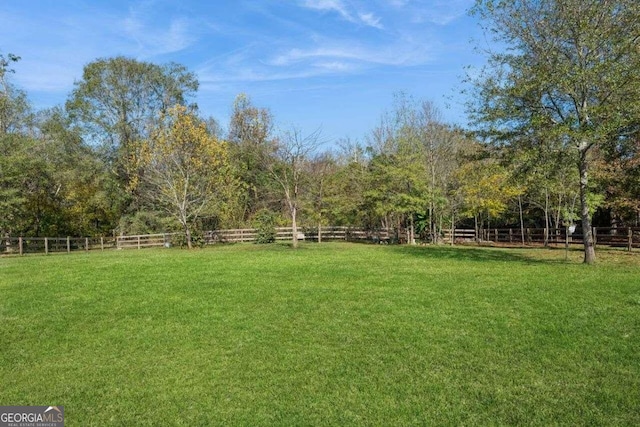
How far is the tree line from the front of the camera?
13.0 m

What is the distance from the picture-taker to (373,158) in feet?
103

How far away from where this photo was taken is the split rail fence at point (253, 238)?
1042 inches

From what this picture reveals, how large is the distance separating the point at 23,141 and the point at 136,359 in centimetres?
2996

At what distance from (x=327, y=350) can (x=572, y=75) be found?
1108 centimetres

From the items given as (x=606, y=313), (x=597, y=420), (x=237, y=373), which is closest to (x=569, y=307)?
(x=606, y=313)

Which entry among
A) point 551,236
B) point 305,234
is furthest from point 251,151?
point 551,236

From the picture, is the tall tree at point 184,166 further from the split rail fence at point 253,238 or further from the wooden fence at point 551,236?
the wooden fence at point 551,236

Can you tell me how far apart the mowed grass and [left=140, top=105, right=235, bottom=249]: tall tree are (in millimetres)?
16781

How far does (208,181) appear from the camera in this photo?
93.7 feet

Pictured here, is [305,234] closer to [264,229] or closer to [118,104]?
[264,229]

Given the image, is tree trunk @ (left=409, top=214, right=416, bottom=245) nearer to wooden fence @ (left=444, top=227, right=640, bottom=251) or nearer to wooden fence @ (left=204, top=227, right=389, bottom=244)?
wooden fence @ (left=204, top=227, right=389, bottom=244)

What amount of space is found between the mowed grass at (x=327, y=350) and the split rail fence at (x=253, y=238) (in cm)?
1810

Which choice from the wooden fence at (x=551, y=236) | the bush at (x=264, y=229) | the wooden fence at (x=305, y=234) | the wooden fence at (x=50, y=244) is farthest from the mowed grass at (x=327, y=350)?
the wooden fence at (x=305, y=234)

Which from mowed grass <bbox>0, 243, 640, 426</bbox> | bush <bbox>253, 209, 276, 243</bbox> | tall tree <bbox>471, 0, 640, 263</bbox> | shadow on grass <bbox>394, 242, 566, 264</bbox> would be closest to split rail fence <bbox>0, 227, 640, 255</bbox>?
bush <bbox>253, 209, 276, 243</bbox>
